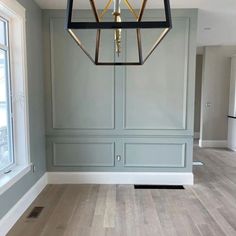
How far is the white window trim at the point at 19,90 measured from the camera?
269 centimetres

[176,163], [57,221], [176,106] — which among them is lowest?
[57,221]

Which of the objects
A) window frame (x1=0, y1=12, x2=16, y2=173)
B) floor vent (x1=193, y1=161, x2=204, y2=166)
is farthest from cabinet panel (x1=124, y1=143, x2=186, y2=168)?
window frame (x1=0, y1=12, x2=16, y2=173)

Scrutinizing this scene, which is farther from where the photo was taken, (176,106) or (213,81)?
(213,81)

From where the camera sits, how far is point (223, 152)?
560 centimetres

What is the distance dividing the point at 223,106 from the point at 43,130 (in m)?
4.77

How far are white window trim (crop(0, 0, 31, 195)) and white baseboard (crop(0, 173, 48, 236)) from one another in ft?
1.02

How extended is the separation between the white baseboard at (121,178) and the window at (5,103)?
1020mm

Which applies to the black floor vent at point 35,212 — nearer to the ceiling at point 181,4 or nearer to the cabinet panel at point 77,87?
the cabinet panel at point 77,87

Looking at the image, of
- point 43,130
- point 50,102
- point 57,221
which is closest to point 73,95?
point 50,102

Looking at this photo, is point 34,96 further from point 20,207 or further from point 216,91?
point 216,91

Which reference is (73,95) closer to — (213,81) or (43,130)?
(43,130)

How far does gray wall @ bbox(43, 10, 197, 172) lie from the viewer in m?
3.44

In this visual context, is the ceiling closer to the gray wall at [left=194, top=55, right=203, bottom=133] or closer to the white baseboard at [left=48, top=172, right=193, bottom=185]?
the white baseboard at [left=48, top=172, right=193, bottom=185]

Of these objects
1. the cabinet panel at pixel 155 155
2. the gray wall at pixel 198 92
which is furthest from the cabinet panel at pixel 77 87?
the gray wall at pixel 198 92
